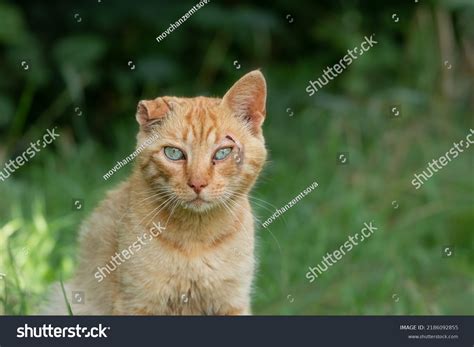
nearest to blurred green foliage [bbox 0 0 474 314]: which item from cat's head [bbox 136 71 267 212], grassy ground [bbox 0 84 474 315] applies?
grassy ground [bbox 0 84 474 315]

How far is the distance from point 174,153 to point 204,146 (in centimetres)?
13

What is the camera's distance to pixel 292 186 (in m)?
7.18

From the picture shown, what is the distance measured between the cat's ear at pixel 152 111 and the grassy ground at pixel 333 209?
1122 mm

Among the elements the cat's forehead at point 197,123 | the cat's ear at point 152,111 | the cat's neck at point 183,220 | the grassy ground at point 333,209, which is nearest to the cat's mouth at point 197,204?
the cat's neck at point 183,220

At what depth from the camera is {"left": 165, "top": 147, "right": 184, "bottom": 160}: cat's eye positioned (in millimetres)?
3984

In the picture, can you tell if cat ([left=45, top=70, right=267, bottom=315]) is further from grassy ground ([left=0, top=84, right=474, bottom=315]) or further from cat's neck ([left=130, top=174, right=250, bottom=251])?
grassy ground ([left=0, top=84, right=474, bottom=315])

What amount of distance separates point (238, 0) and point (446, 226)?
2.85m

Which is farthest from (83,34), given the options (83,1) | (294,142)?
(294,142)

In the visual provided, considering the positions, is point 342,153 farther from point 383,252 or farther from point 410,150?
point 383,252

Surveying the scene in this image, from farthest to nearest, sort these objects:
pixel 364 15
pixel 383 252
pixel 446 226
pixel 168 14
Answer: pixel 364 15, pixel 168 14, pixel 446 226, pixel 383 252

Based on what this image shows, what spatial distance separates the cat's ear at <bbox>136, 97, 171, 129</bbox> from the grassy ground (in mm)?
1122

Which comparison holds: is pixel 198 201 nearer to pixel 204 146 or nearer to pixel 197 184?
pixel 197 184

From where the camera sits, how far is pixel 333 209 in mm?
6867

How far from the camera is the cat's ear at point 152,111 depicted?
4.03 meters
